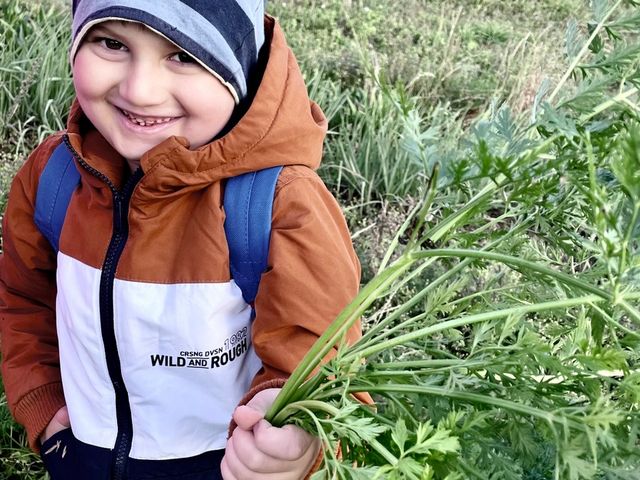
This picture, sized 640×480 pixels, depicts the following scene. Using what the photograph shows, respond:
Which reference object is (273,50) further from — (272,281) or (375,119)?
(375,119)

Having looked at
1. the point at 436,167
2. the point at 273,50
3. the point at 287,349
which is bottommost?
A: the point at 287,349

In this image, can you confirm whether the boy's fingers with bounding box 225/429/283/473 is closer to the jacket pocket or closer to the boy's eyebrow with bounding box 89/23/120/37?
the jacket pocket

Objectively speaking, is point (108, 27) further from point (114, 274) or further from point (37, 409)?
point (37, 409)

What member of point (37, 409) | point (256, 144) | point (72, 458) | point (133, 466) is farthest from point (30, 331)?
point (256, 144)

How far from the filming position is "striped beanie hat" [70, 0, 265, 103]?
1.47m

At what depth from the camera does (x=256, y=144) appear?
160 cm

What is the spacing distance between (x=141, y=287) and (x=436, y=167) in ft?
3.28

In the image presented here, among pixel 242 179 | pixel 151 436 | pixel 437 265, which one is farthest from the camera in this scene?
pixel 437 265

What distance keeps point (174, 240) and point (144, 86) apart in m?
0.35

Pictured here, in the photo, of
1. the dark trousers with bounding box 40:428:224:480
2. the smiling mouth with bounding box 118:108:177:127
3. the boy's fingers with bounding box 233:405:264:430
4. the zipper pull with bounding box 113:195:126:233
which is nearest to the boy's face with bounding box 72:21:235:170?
the smiling mouth with bounding box 118:108:177:127

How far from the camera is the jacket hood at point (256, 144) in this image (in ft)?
5.17

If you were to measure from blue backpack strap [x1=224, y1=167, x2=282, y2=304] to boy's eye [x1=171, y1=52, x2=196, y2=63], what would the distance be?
0.25 metres

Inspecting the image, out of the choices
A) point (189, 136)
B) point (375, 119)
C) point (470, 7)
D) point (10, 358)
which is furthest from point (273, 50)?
point (470, 7)

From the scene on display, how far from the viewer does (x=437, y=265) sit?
322 centimetres
